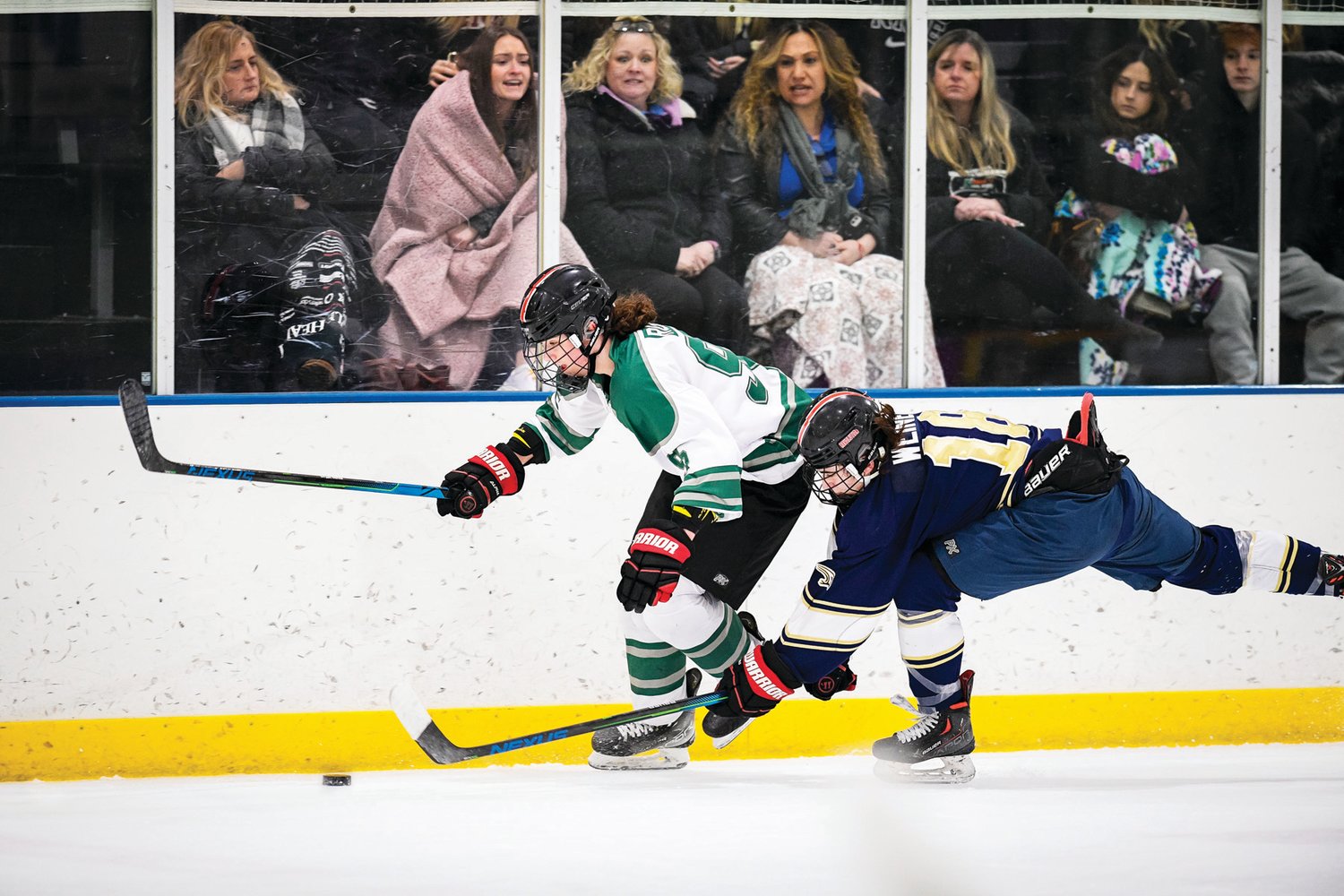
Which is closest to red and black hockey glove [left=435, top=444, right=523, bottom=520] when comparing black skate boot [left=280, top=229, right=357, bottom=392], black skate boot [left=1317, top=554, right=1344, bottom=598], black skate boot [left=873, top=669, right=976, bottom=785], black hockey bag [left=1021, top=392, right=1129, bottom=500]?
black skate boot [left=280, top=229, right=357, bottom=392]

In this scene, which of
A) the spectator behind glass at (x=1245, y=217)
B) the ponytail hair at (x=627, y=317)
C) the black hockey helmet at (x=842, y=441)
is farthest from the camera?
the spectator behind glass at (x=1245, y=217)

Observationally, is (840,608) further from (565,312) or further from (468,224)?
(468,224)

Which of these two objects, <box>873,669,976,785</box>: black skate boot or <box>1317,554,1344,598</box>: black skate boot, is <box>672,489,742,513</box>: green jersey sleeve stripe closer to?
<box>873,669,976,785</box>: black skate boot

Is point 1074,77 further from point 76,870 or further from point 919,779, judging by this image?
point 76,870

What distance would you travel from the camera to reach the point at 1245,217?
411 cm

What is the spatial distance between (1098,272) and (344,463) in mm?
2312

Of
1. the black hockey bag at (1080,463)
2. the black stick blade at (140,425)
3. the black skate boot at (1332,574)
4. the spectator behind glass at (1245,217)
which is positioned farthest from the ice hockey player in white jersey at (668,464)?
the spectator behind glass at (1245,217)

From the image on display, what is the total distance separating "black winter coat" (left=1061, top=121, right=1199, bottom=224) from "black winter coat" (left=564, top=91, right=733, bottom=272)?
1.09 m

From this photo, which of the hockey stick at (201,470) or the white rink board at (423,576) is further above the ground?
the hockey stick at (201,470)

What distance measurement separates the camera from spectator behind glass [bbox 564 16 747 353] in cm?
392

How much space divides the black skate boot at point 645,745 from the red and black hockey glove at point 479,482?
0.63 metres

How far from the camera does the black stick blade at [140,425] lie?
126 inches

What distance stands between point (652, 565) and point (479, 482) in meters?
0.59

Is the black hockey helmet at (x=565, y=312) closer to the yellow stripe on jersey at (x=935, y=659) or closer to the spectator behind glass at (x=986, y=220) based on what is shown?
the yellow stripe on jersey at (x=935, y=659)
